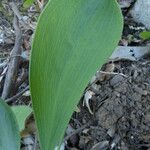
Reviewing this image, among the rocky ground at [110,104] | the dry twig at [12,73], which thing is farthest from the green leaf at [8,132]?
the dry twig at [12,73]

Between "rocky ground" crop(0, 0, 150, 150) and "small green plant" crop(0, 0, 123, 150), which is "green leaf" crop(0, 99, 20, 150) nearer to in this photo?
"small green plant" crop(0, 0, 123, 150)

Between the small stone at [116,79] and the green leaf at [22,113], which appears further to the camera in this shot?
the small stone at [116,79]

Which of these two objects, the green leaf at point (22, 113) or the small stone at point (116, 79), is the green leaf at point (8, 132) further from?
the small stone at point (116, 79)

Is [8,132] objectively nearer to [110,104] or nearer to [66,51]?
[66,51]

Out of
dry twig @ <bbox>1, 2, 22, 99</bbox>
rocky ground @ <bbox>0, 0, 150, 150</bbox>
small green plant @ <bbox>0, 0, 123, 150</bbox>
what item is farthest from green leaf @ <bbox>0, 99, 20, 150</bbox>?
dry twig @ <bbox>1, 2, 22, 99</bbox>

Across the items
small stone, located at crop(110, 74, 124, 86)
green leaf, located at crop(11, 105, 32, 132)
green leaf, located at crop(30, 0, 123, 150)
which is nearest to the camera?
green leaf, located at crop(30, 0, 123, 150)

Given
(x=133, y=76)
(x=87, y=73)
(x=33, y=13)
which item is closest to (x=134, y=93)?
(x=133, y=76)

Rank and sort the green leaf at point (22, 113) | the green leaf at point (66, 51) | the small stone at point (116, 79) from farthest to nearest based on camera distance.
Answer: the small stone at point (116, 79) → the green leaf at point (22, 113) → the green leaf at point (66, 51)
